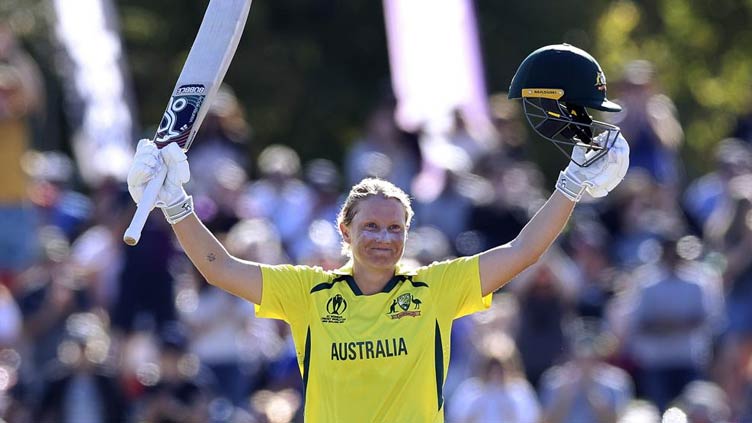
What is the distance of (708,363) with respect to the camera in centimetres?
1222

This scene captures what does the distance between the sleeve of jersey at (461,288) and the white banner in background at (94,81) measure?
360 inches

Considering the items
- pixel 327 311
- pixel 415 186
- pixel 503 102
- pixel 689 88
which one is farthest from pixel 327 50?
pixel 327 311

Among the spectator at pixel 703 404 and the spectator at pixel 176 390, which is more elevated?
the spectator at pixel 176 390

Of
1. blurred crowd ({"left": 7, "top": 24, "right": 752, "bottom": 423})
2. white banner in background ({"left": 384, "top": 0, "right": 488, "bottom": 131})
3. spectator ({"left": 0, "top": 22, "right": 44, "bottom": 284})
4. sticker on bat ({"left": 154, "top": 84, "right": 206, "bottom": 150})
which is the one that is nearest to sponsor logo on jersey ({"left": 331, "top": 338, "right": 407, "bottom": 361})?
sticker on bat ({"left": 154, "top": 84, "right": 206, "bottom": 150})

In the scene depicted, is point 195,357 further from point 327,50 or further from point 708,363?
point 327,50

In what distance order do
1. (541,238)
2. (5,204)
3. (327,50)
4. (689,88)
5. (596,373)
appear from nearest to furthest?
(541,238) < (596,373) < (5,204) < (327,50) < (689,88)

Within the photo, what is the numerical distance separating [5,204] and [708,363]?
560 cm

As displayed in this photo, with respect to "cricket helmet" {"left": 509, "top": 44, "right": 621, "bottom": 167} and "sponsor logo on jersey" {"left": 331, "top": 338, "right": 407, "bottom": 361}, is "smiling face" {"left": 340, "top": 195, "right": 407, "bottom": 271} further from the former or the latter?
"cricket helmet" {"left": 509, "top": 44, "right": 621, "bottom": 167}

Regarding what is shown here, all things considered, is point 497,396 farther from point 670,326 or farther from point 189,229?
point 189,229

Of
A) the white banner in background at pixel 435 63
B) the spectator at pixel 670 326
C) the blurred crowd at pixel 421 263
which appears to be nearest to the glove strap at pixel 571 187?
the blurred crowd at pixel 421 263

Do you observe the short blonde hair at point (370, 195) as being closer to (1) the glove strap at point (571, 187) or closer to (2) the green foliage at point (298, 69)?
(1) the glove strap at point (571, 187)

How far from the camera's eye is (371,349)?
6.71 m

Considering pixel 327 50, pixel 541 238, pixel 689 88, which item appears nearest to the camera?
pixel 541 238

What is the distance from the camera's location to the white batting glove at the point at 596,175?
6855 mm
